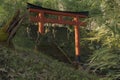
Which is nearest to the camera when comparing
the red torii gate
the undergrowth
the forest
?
the forest

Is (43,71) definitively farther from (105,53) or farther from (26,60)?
(105,53)

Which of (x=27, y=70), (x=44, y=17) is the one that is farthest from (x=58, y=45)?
(x=27, y=70)

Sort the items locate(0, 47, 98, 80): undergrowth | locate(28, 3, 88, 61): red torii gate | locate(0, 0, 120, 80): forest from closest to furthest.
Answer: locate(0, 0, 120, 80): forest
locate(0, 47, 98, 80): undergrowth
locate(28, 3, 88, 61): red torii gate

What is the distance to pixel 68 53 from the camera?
1408 cm

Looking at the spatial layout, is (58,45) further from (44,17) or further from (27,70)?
(27,70)

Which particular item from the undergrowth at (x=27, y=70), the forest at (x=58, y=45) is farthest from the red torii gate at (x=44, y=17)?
the undergrowth at (x=27, y=70)

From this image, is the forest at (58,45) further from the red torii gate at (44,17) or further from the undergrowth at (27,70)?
the red torii gate at (44,17)

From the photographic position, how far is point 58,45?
1393cm

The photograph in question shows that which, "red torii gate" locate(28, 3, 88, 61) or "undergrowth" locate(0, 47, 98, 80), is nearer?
"undergrowth" locate(0, 47, 98, 80)

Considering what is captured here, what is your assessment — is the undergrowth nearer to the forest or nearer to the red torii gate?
the forest

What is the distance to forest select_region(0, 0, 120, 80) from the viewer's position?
5254mm

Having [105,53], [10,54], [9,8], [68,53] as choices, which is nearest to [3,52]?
[10,54]

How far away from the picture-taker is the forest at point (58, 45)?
5254 millimetres

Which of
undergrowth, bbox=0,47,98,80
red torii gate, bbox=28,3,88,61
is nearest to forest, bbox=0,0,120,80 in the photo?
undergrowth, bbox=0,47,98,80
